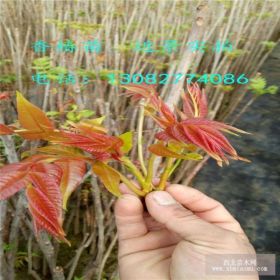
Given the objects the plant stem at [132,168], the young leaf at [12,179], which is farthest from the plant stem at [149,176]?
the young leaf at [12,179]

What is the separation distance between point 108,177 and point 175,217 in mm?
218

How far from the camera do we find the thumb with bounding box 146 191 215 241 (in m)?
0.67

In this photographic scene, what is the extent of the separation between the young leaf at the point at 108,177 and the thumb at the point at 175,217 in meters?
0.18

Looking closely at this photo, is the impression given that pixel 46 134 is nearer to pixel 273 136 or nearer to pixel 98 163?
pixel 98 163

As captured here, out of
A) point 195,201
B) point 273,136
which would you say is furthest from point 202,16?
point 273,136

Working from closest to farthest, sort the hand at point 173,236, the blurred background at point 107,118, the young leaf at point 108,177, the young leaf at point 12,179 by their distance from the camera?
the young leaf at point 12,179
the young leaf at point 108,177
the hand at point 173,236
the blurred background at point 107,118

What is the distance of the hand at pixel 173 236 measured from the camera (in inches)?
26.0

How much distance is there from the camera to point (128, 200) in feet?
2.37

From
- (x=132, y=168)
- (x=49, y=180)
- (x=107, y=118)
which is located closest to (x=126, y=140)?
(x=132, y=168)

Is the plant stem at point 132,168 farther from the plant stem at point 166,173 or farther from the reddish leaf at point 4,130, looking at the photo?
the reddish leaf at point 4,130


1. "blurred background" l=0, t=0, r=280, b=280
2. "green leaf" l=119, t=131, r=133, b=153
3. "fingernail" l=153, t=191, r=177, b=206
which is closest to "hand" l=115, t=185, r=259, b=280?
"fingernail" l=153, t=191, r=177, b=206

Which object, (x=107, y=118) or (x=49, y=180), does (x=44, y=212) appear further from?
(x=107, y=118)

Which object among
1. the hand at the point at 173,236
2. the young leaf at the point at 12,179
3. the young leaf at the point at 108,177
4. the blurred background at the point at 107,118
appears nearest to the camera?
the young leaf at the point at 12,179

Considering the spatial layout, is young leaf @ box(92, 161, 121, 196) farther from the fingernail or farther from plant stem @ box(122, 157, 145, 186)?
the fingernail
